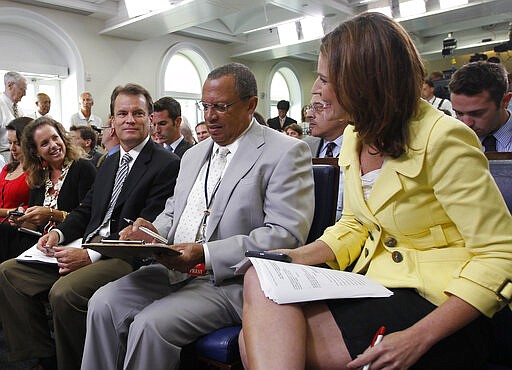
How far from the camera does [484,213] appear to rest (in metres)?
0.92

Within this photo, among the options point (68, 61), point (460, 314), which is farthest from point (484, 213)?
point (68, 61)

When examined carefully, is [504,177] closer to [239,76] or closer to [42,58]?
[239,76]

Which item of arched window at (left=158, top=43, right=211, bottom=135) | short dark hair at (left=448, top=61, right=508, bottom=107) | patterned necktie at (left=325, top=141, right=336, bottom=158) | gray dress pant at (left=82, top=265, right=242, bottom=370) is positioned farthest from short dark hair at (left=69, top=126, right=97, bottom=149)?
arched window at (left=158, top=43, right=211, bottom=135)

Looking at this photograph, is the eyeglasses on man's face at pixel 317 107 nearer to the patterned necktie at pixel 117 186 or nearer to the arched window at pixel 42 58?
the patterned necktie at pixel 117 186

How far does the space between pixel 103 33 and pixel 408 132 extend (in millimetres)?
7350

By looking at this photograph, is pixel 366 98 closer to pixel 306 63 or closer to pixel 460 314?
pixel 460 314

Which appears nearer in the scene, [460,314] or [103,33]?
[460,314]

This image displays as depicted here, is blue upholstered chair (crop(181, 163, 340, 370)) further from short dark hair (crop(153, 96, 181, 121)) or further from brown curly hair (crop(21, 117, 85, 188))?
short dark hair (crop(153, 96, 181, 121))

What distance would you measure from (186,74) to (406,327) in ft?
29.5

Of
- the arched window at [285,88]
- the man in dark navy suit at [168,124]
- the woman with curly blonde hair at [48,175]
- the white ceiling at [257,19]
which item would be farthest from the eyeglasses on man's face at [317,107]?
the arched window at [285,88]

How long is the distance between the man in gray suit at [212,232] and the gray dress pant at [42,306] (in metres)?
0.25

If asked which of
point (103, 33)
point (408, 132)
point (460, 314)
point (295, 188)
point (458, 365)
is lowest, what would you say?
point (458, 365)

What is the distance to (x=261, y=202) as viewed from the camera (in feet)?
5.30

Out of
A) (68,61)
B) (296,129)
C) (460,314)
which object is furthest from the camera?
(68,61)
